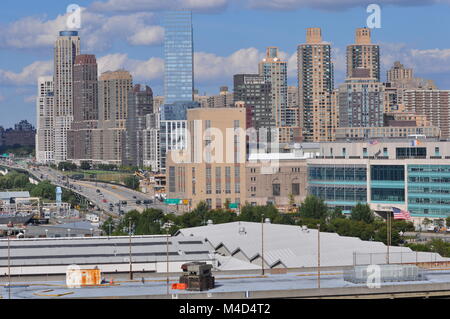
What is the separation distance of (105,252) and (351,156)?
152 ft

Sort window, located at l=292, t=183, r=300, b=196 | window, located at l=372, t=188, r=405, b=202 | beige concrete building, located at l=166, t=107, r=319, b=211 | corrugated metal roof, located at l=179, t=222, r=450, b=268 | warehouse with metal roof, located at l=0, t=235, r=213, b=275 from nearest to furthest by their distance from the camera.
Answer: warehouse with metal roof, located at l=0, t=235, r=213, b=275
corrugated metal roof, located at l=179, t=222, r=450, b=268
window, located at l=372, t=188, r=405, b=202
beige concrete building, located at l=166, t=107, r=319, b=211
window, located at l=292, t=183, r=300, b=196

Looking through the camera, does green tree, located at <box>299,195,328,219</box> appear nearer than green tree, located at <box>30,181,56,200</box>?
Yes

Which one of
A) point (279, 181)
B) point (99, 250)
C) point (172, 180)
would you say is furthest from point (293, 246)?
point (172, 180)

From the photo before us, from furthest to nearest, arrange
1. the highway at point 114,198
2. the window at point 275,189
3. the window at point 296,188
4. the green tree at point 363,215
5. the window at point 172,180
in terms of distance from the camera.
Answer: the highway at point 114,198
the window at point 296,188
the window at point 172,180
the window at point 275,189
the green tree at point 363,215

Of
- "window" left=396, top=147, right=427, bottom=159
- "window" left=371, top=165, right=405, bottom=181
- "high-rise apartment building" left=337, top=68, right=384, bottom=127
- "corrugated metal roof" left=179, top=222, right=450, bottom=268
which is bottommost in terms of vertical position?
"corrugated metal roof" left=179, top=222, right=450, bottom=268

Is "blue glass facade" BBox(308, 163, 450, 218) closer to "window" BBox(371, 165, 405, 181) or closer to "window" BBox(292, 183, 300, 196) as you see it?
"window" BBox(371, 165, 405, 181)

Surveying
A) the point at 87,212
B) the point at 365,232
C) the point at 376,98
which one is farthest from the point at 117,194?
the point at 365,232

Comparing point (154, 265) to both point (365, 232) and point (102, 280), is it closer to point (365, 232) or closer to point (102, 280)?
point (102, 280)

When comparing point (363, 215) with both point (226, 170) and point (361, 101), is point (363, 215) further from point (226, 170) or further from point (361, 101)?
point (361, 101)

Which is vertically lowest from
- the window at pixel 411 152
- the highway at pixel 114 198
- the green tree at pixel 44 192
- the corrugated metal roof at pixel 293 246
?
the highway at pixel 114 198

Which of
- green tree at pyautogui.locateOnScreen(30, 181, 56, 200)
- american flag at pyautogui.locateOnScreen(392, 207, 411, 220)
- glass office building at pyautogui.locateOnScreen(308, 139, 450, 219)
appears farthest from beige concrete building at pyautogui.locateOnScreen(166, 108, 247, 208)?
green tree at pyautogui.locateOnScreen(30, 181, 56, 200)

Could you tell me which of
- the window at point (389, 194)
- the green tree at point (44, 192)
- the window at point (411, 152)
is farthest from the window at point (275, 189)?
the green tree at point (44, 192)

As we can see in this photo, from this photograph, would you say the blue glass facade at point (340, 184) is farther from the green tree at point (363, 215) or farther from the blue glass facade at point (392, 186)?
the green tree at point (363, 215)

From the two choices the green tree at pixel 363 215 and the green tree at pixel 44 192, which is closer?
the green tree at pixel 363 215
